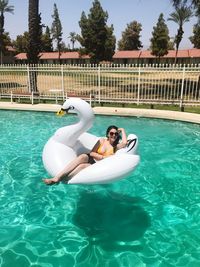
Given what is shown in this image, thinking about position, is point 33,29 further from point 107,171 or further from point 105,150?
point 107,171

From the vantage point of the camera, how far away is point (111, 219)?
517cm

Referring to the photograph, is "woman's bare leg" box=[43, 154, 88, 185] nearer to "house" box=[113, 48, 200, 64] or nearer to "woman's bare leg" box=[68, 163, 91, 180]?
"woman's bare leg" box=[68, 163, 91, 180]

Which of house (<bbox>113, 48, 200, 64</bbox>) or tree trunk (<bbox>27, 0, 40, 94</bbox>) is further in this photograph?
house (<bbox>113, 48, 200, 64</bbox>)

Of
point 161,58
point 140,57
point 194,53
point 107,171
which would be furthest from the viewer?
point 161,58

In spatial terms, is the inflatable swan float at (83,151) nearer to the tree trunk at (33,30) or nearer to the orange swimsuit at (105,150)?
the orange swimsuit at (105,150)

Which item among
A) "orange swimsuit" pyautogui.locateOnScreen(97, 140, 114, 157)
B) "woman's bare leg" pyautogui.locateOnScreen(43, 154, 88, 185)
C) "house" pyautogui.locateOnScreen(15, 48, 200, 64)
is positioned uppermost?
"house" pyautogui.locateOnScreen(15, 48, 200, 64)

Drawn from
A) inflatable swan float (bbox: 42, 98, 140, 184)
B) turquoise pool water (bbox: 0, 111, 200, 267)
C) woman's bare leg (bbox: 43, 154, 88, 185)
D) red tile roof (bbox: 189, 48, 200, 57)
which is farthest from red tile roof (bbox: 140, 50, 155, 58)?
woman's bare leg (bbox: 43, 154, 88, 185)

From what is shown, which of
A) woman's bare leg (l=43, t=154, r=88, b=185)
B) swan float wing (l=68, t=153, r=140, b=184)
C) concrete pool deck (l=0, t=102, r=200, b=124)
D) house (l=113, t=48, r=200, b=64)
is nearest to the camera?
swan float wing (l=68, t=153, r=140, b=184)

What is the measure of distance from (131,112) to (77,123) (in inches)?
323

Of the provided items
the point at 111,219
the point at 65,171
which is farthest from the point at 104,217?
the point at 65,171

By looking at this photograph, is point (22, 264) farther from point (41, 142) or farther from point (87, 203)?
point (41, 142)

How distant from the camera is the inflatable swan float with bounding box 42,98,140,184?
414 cm

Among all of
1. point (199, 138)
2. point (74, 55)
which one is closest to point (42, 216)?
point (199, 138)

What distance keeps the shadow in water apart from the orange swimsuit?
1073mm
